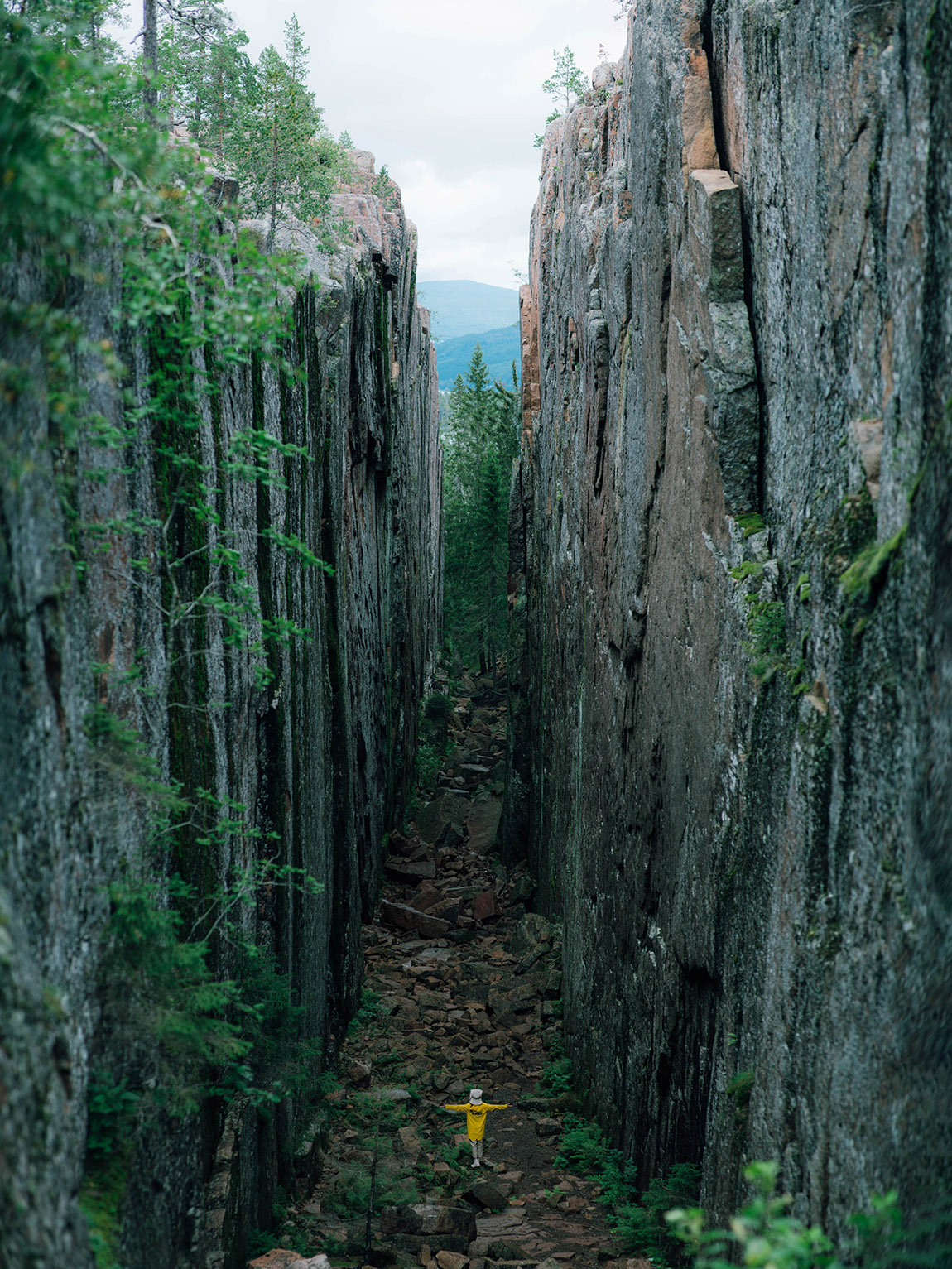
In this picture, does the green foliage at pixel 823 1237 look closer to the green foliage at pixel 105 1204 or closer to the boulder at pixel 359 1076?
the green foliage at pixel 105 1204

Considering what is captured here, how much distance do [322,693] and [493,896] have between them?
9.02 m

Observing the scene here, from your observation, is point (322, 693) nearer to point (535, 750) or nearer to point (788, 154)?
point (788, 154)

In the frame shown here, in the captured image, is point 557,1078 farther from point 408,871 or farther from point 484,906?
point 408,871

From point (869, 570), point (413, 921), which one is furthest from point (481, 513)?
point (869, 570)

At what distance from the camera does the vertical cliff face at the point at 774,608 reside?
4.20 metres

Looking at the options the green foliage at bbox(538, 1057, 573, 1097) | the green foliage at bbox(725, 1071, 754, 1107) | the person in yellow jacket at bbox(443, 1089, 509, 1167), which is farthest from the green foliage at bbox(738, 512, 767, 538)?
the green foliage at bbox(538, 1057, 573, 1097)

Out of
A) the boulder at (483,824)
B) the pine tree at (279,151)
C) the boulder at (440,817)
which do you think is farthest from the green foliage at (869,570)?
the boulder at (440,817)

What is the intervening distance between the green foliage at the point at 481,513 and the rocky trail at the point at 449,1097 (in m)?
16.0

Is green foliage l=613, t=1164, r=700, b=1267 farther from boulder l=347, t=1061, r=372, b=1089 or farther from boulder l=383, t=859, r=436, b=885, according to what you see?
boulder l=383, t=859, r=436, b=885

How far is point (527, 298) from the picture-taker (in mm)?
26875

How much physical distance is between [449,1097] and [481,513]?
87.2 feet

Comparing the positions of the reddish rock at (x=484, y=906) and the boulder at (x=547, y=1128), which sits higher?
the reddish rock at (x=484, y=906)

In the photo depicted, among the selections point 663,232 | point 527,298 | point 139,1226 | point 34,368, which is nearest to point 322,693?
point 663,232

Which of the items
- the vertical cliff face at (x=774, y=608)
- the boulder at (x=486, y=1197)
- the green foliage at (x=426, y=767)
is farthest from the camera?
the green foliage at (x=426, y=767)
